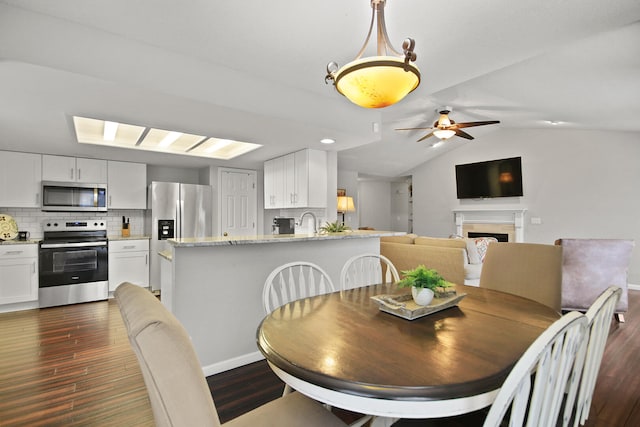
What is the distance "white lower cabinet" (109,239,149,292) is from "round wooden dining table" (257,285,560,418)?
400 centimetres

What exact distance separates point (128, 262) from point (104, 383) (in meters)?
2.70

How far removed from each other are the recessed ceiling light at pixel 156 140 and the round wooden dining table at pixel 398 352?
2.75 meters

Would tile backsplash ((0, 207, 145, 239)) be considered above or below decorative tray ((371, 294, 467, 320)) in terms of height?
above

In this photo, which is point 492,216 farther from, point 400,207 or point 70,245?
point 70,245

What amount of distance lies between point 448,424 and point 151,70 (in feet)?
9.56

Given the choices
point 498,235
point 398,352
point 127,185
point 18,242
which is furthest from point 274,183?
point 498,235

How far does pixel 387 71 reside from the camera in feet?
4.80

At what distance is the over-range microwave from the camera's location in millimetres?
4184

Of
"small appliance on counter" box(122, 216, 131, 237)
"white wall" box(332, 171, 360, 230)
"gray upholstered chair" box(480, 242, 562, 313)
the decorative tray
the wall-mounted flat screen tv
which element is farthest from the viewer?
"white wall" box(332, 171, 360, 230)

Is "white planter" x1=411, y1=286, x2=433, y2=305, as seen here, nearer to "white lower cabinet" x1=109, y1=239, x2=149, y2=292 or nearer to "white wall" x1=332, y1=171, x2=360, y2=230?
"white lower cabinet" x1=109, y1=239, x2=149, y2=292

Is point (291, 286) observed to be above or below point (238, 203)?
below

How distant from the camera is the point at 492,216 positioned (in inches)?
271

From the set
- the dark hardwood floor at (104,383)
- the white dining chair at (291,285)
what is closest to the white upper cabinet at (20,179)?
the dark hardwood floor at (104,383)

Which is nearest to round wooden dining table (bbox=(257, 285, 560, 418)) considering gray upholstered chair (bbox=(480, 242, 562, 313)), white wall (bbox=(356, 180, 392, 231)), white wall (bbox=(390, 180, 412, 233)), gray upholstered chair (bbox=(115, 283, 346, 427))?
gray upholstered chair (bbox=(115, 283, 346, 427))
